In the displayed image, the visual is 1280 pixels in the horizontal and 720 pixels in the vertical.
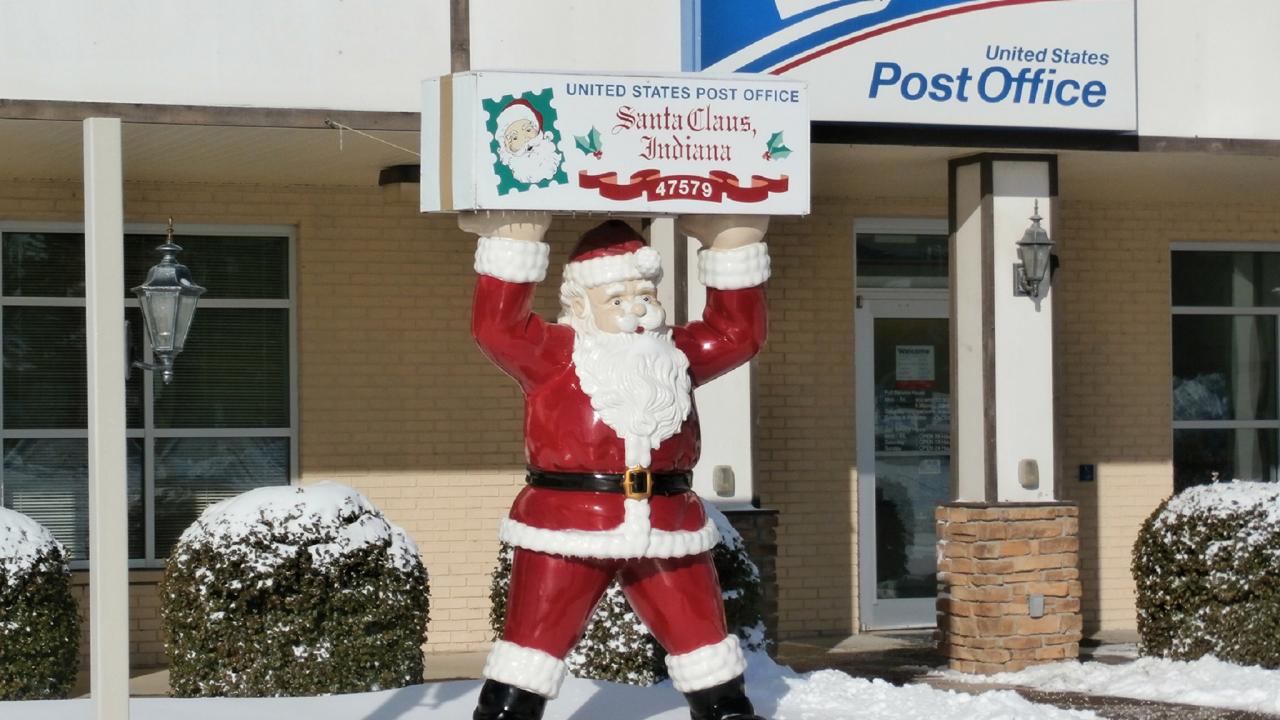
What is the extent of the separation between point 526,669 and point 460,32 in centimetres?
423

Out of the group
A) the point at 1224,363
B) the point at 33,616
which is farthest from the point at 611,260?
the point at 1224,363

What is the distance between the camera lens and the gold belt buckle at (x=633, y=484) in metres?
5.56

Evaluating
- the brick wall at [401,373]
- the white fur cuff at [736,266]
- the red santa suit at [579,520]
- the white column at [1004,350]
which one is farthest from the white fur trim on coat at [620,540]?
the brick wall at [401,373]

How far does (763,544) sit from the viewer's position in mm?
9609

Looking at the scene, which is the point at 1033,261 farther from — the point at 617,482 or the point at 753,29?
the point at 617,482

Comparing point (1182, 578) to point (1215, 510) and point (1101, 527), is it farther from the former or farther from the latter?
point (1101, 527)

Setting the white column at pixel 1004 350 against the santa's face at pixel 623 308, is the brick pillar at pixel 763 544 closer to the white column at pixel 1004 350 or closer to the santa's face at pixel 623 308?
the white column at pixel 1004 350

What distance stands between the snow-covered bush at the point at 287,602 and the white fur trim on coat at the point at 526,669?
6.49 ft

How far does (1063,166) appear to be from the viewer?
10500 mm

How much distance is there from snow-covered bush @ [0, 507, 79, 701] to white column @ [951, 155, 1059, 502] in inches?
194

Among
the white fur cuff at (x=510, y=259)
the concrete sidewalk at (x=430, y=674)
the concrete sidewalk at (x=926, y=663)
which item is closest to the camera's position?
the white fur cuff at (x=510, y=259)

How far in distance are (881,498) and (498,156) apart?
6933 mm

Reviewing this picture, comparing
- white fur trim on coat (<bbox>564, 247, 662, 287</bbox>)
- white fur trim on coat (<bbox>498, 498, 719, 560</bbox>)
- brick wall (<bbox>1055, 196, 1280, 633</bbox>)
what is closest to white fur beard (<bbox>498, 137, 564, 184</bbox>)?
white fur trim on coat (<bbox>564, 247, 662, 287</bbox>)

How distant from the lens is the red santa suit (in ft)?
18.3
